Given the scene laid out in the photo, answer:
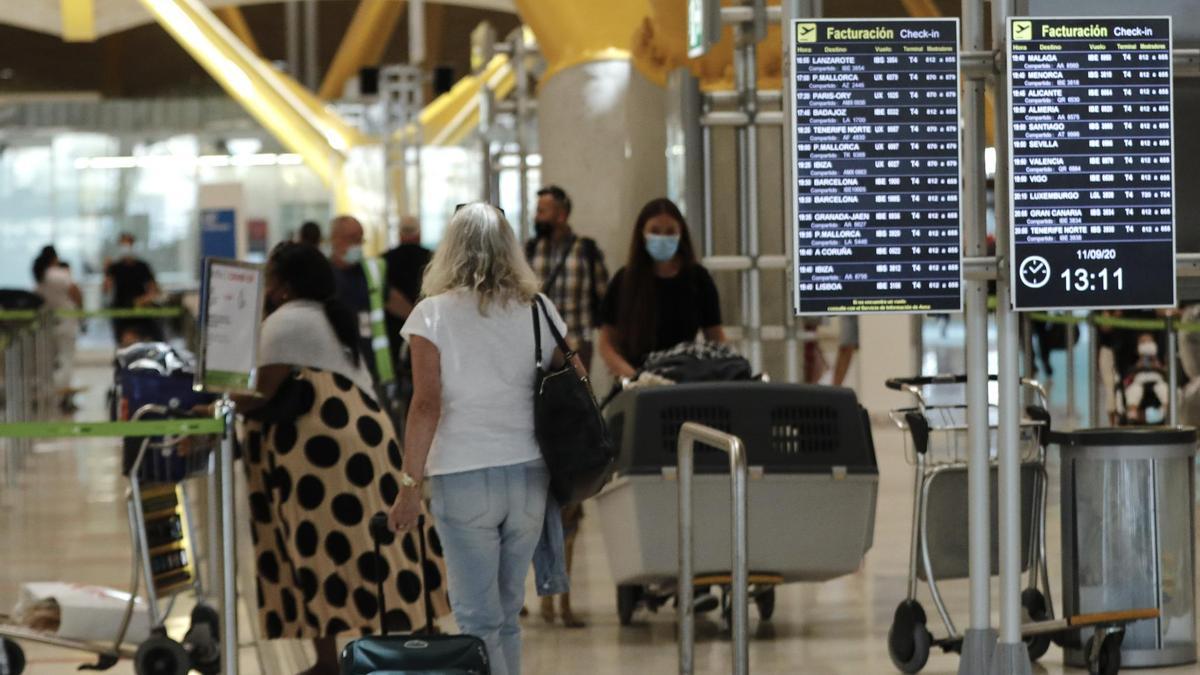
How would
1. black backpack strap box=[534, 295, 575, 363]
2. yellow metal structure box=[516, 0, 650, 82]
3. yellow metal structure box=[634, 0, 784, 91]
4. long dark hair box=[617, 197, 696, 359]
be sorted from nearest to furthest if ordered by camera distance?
1. black backpack strap box=[534, 295, 575, 363]
2. long dark hair box=[617, 197, 696, 359]
3. yellow metal structure box=[634, 0, 784, 91]
4. yellow metal structure box=[516, 0, 650, 82]

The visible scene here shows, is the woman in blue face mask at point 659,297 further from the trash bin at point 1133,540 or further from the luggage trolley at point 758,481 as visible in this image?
the trash bin at point 1133,540

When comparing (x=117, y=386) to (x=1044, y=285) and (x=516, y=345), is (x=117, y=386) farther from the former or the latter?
(x=1044, y=285)

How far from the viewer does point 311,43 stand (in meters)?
41.6

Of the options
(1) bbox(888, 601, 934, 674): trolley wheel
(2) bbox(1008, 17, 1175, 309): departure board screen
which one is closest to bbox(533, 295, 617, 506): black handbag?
(2) bbox(1008, 17, 1175, 309): departure board screen

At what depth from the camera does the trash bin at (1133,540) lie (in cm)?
655

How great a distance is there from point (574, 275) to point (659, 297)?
5.50 ft

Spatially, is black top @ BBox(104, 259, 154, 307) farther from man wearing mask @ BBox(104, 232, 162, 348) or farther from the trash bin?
the trash bin

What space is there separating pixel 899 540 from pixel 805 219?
4.97 meters

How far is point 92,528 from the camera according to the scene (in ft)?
36.4

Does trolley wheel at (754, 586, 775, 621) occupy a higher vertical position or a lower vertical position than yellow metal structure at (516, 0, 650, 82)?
lower

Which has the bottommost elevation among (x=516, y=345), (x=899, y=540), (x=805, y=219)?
(x=899, y=540)

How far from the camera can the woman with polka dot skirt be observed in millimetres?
6629

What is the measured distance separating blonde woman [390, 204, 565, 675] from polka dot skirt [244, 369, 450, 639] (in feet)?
4.77

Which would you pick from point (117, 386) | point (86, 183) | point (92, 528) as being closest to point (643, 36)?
point (92, 528)
